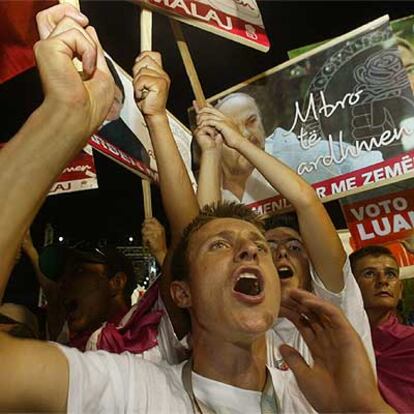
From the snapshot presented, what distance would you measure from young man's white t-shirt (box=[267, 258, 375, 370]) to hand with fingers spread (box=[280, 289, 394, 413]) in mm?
526

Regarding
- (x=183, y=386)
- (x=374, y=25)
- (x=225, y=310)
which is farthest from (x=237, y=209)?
(x=374, y=25)

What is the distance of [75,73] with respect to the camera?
1.07 meters

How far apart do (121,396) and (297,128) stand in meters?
1.68

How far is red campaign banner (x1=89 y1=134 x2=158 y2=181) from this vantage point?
8.65ft

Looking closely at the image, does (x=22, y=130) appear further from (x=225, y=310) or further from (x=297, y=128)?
(x=297, y=128)

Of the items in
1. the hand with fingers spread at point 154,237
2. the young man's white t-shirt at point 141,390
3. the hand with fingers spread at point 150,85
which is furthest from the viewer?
the hand with fingers spread at point 154,237

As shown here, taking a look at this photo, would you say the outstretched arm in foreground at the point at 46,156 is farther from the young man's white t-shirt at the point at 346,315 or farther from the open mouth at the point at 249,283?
the young man's white t-shirt at the point at 346,315

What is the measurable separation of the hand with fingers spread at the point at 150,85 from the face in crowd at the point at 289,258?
2.03 feet

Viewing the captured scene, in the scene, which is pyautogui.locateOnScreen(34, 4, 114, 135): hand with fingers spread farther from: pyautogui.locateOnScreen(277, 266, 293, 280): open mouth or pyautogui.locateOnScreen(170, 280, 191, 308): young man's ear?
pyautogui.locateOnScreen(277, 266, 293, 280): open mouth

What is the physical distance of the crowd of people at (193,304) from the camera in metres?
1.04

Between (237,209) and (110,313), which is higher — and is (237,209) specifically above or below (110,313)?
above

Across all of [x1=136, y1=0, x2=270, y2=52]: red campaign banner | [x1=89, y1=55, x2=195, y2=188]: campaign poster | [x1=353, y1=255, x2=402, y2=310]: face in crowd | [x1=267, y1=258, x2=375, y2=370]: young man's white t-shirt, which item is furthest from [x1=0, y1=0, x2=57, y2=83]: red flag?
[x1=353, y1=255, x2=402, y2=310]: face in crowd

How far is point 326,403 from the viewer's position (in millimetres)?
1164

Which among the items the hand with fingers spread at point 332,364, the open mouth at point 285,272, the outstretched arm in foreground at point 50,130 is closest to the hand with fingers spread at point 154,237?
the open mouth at point 285,272
